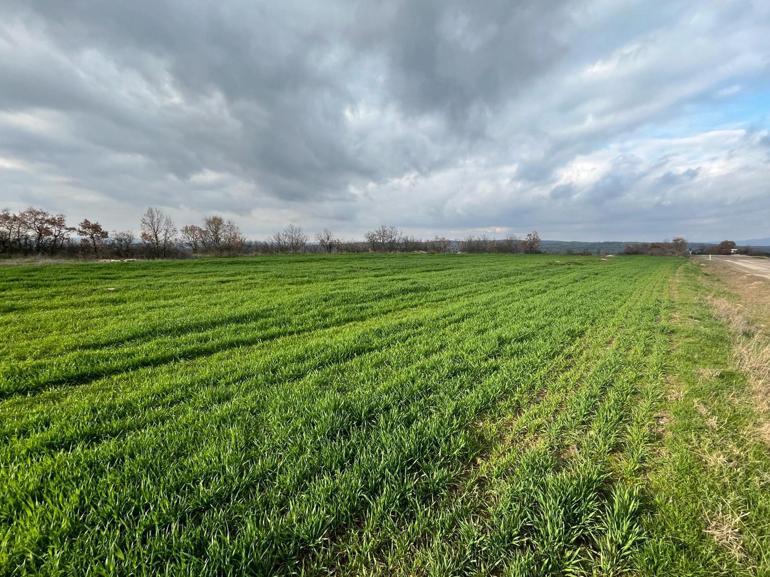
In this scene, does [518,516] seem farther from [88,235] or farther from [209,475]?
[88,235]

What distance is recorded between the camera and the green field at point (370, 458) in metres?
2.44

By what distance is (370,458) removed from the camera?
11.3 feet

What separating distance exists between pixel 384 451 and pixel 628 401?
4324mm

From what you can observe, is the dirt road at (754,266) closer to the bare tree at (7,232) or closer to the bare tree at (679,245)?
the bare tree at (679,245)

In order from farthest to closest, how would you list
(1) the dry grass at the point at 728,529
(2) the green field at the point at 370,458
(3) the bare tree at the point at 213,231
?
(3) the bare tree at the point at 213,231 → (1) the dry grass at the point at 728,529 → (2) the green field at the point at 370,458

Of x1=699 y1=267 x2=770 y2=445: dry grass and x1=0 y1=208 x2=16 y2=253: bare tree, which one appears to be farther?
x1=0 y1=208 x2=16 y2=253: bare tree

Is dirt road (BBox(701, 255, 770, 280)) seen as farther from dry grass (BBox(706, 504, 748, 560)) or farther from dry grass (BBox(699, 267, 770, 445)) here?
dry grass (BBox(706, 504, 748, 560))

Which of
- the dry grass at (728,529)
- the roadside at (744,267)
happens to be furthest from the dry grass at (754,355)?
the roadside at (744,267)

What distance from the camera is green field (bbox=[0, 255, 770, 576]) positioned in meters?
2.44

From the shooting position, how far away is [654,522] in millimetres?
2805

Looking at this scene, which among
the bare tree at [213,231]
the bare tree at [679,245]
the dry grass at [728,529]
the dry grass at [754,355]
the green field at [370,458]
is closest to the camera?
the green field at [370,458]

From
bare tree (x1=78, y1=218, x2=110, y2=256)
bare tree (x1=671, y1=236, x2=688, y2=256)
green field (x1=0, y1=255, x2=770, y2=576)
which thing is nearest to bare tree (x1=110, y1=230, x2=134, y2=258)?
bare tree (x1=78, y1=218, x2=110, y2=256)

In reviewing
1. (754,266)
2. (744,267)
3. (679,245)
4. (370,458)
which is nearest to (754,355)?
(370,458)

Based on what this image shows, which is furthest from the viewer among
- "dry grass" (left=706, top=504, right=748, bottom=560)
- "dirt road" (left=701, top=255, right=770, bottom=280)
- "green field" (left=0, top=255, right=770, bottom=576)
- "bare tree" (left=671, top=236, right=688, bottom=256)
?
"bare tree" (left=671, top=236, right=688, bottom=256)
